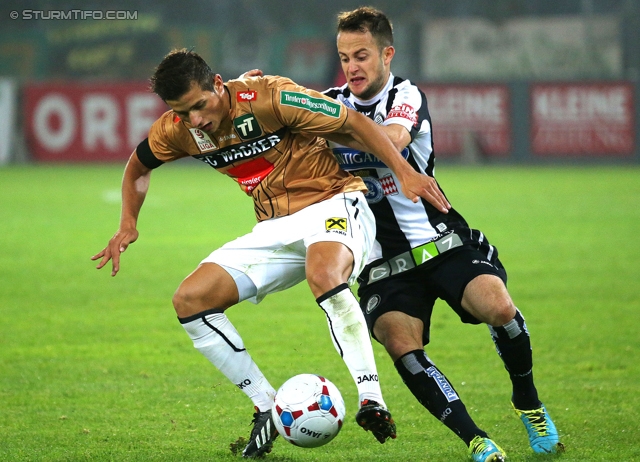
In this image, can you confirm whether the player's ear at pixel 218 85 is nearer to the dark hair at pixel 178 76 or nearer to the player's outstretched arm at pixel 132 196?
the dark hair at pixel 178 76

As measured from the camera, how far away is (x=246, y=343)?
24.6ft

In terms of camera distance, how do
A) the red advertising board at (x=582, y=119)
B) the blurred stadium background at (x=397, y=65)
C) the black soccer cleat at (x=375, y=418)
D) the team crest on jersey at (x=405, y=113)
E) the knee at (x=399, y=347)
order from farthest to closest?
the blurred stadium background at (x=397, y=65)
the red advertising board at (x=582, y=119)
the team crest on jersey at (x=405, y=113)
the knee at (x=399, y=347)
the black soccer cleat at (x=375, y=418)

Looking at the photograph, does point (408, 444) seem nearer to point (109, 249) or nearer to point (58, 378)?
point (109, 249)

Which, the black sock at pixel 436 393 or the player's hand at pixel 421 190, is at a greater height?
the player's hand at pixel 421 190

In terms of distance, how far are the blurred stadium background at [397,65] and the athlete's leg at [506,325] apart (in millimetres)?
22755

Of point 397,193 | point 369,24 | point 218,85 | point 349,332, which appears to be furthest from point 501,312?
point 218,85

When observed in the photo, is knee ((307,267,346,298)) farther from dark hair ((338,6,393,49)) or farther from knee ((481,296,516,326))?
dark hair ((338,6,393,49))

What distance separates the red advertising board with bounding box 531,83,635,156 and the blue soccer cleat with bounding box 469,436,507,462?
2343 cm

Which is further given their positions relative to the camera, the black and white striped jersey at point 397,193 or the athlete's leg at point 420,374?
the black and white striped jersey at point 397,193

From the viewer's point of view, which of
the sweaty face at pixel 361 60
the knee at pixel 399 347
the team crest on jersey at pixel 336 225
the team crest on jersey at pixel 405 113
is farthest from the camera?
the sweaty face at pixel 361 60

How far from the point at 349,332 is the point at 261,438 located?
710 millimetres

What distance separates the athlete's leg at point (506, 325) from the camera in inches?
184

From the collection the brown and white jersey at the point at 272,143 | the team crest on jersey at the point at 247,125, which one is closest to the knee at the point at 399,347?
the brown and white jersey at the point at 272,143

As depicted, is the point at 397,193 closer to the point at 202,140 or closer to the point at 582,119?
the point at 202,140
